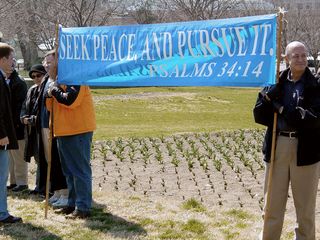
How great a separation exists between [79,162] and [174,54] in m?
1.67

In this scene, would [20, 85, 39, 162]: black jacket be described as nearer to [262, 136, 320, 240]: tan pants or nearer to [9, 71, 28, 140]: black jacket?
→ [9, 71, 28, 140]: black jacket

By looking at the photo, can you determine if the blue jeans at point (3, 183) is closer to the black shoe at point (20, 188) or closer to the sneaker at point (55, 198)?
the sneaker at point (55, 198)

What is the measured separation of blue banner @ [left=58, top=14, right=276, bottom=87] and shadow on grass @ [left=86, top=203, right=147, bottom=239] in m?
1.47

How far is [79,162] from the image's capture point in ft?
21.7

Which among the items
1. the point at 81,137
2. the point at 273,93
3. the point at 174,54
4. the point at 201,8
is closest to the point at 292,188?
the point at 273,93

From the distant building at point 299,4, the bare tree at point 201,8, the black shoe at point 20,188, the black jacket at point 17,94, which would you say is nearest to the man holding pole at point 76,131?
the black jacket at point 17,94

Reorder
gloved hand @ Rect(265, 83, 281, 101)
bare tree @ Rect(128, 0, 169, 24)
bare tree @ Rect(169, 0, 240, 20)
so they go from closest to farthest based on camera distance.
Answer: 1. gloved hand @ Rect(265, 83, 281, 101)
2. bare tree @ Rect(169, 0, 240, 20)
3. bare tree @ Rect(128, 0, 169, 24)

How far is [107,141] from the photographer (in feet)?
39.6

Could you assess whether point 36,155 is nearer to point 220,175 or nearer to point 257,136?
point 220,175

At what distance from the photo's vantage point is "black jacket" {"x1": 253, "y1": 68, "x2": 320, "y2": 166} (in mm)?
4953

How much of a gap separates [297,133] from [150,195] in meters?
3.16

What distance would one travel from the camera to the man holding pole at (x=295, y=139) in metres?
4.99

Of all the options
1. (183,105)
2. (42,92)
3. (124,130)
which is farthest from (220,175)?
(183,105)

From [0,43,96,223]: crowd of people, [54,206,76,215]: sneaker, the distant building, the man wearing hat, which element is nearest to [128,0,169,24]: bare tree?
the distant building
